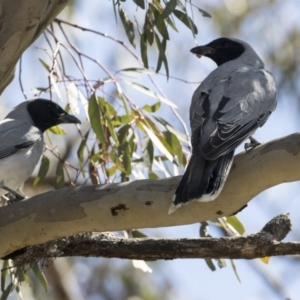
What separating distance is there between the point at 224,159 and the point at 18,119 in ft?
5.94

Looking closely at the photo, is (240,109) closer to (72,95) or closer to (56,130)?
(72,95)

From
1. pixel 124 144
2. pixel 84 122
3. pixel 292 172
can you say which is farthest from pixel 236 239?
pixel 84 122

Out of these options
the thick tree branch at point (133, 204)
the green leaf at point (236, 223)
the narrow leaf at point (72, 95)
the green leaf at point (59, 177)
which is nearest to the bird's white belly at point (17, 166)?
the green leaf at point (59, 177)

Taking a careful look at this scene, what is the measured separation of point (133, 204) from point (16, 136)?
131 cm

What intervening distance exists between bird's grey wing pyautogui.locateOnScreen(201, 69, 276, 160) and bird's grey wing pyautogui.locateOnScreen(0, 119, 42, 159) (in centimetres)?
117

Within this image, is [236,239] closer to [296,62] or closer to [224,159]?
[224,159]

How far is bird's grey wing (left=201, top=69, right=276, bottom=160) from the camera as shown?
10.5 feet

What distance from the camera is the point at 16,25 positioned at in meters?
3.49

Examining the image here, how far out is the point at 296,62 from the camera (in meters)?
6.36

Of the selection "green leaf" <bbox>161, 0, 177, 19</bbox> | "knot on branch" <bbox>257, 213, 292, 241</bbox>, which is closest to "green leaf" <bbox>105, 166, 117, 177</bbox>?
"green leaf" <bbox>161, 0, 177, 19</bbox>

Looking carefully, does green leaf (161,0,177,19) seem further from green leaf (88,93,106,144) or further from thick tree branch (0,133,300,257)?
thick tree branch (0,133,300,257)

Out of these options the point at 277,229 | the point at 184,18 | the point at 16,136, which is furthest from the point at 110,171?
the point at 277,229

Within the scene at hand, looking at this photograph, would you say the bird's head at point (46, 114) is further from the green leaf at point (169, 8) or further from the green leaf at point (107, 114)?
the green leaf at point (169, 8)

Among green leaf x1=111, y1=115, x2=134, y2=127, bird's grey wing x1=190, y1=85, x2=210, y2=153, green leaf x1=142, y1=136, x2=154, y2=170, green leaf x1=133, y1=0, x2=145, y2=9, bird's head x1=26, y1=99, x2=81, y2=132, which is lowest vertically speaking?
bird's grey wing x1=190, y1=85, x2=210, y2=153
